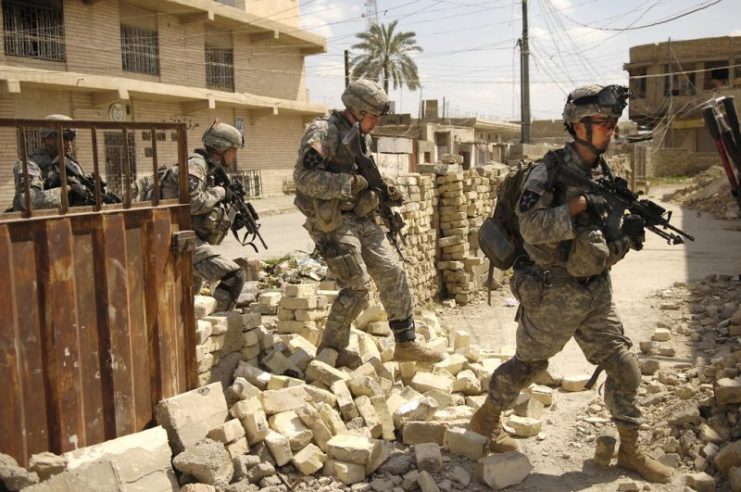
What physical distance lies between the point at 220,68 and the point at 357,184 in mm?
20322

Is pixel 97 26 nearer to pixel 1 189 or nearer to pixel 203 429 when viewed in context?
pixel 1 189

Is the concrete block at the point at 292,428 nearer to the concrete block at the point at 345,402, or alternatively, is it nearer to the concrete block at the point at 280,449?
the concrete block at the point at 280,449

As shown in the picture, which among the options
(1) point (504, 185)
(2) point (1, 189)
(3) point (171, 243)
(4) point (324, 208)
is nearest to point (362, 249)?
(4) point (324, 208)

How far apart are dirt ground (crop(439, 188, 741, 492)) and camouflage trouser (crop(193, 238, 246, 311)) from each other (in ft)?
6.98

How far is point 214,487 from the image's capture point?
120 inches

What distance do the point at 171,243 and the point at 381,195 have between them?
1899mm

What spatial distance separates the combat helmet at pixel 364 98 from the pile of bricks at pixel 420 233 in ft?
10.4

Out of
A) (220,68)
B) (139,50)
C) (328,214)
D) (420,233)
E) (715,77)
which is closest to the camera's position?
(328,214)

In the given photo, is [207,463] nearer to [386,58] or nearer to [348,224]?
[348,224]

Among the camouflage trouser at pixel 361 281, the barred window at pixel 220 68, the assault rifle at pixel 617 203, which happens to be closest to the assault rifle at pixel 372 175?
the camouflage trouser at pixel 361 281

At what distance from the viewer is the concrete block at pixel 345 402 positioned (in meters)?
3.88

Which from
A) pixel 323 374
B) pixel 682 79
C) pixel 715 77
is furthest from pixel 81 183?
pixel 715 77

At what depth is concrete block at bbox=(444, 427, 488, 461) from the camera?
358cm

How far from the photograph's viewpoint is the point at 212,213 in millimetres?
4844
